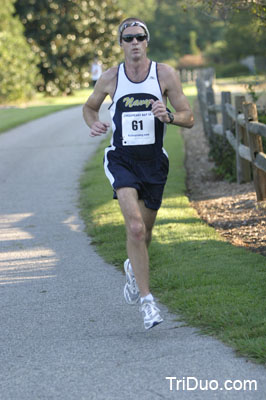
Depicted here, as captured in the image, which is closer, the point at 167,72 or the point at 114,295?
the point at 167,72

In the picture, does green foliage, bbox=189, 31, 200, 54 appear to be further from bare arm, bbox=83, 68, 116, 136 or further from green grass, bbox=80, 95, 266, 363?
bare arm, bbox=83, 68, 116, 136

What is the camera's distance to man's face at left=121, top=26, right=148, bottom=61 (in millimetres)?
6004

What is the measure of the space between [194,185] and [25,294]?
703 centimetres

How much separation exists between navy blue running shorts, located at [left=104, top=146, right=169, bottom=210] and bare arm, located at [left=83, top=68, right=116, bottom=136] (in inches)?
6.9

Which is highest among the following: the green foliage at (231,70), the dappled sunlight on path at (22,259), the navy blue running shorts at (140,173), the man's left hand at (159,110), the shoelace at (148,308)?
the man's left hand at (159,110)

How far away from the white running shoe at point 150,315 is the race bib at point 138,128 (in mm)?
1187

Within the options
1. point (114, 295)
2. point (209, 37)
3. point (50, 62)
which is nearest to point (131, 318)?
point (114, 295)

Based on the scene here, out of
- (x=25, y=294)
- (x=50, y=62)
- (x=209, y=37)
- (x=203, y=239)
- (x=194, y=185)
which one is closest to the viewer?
(x=25, y=294)

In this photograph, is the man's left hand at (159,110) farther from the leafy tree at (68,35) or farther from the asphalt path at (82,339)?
the leafy tree at (68,35)

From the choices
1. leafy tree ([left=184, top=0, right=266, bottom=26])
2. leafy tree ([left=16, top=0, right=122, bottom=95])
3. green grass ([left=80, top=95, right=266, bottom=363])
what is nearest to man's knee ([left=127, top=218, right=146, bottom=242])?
green grass ([left=80, top=95, right=266, bottom=363])

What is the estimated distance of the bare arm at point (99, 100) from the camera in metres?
6.08

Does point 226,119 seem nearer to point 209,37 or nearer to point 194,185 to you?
point 194,185

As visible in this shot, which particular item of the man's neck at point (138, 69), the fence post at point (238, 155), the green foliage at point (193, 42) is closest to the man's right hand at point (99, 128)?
the man's neck at point (138, 69)

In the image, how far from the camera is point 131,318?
19.7ft
